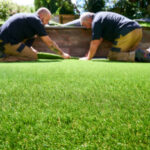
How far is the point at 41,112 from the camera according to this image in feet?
2.53

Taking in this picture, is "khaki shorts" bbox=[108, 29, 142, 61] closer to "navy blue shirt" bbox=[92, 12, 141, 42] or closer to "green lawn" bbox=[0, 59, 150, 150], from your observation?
"navy blue shirt" bbox=[92, 12, 141, 42]

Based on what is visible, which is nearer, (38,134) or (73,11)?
(38,134)

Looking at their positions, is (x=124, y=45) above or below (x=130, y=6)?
below

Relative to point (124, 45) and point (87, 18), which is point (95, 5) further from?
point (124, 45)

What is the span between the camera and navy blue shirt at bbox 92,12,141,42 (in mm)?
3621

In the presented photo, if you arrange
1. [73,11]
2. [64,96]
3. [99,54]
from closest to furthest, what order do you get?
[64,96]
[99,54]
[73,11]

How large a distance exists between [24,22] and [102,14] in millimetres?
1835

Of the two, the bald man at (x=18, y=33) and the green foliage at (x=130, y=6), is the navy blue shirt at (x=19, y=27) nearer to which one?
the bald man at (x=18, y=33)

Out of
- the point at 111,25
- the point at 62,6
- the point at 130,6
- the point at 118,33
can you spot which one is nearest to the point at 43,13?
the point at 111,25

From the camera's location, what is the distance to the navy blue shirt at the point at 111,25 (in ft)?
11.9

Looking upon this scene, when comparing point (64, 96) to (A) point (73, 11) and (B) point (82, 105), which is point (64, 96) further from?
(A) point (73, 11)

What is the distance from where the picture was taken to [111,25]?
370 cm

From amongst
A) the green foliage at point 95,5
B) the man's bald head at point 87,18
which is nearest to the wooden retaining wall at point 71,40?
the man's bald head at point 87,18

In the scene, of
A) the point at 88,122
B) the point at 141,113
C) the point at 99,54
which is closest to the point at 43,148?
the point at 88,122
